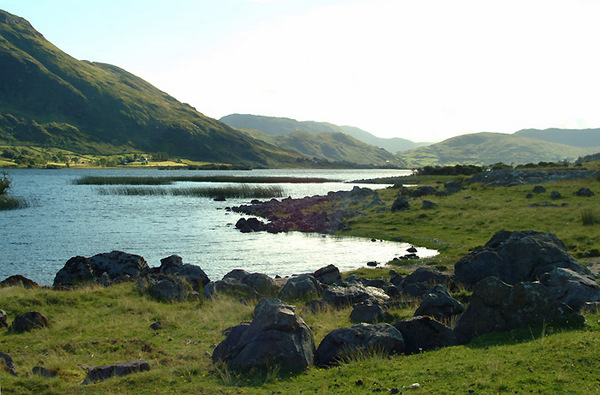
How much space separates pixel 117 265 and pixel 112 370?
21.3 meters

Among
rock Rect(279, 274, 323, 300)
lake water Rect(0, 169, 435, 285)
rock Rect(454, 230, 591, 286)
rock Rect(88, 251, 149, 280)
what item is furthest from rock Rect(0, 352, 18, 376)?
lake water Rect(0, 169, 435, 285)

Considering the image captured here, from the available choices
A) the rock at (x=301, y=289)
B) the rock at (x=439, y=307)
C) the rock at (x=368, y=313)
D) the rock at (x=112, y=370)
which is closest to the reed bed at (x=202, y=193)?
the rock at (x=301, y=289)

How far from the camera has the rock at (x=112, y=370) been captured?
12.2 meters

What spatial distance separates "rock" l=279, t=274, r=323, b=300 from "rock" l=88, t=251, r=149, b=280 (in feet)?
42.7

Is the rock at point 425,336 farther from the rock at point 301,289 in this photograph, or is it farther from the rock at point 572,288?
the rock at point 301,289

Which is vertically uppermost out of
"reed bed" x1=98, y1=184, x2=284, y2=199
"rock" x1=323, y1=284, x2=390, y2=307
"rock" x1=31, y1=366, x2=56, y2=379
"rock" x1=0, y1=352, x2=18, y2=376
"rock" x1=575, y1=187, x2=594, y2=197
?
"rock" x1=575, y1=187, x2=594, y2=197

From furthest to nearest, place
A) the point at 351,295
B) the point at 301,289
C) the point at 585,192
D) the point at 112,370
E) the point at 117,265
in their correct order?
the point at 585,192 → the point at 117,265 → the point at 301,289 → the point at 351,295 → the point at 112,370

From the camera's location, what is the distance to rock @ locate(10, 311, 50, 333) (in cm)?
1753

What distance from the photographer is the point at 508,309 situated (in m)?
13.8

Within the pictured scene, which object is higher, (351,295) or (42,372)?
(42,372)

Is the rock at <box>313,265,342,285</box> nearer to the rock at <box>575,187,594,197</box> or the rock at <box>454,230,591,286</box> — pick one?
the rock at <box>454,230,591,286</box>

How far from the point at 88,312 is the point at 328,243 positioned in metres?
32.1

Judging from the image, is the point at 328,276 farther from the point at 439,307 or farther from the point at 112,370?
the point at 112,370

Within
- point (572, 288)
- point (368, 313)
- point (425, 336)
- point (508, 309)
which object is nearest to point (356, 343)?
point (425, 336)
